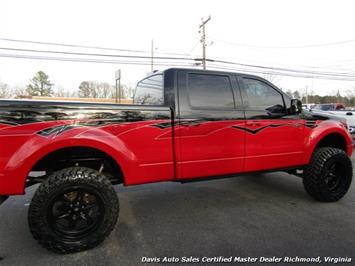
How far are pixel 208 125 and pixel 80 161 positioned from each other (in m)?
1.57

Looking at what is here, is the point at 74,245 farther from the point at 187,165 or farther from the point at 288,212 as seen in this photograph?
the point at 288,212

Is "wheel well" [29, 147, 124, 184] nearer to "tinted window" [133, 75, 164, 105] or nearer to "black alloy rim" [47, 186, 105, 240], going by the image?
"black alloy rim" [47, 186, 105, 240]

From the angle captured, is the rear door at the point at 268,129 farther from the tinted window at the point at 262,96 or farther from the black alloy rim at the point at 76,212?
the black alloy rim at the point at 76,212

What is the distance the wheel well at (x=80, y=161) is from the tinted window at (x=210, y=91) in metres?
1.21

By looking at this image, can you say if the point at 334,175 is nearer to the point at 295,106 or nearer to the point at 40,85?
the point at 295,106

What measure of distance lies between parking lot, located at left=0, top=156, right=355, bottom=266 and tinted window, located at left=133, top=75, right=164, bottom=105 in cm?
158

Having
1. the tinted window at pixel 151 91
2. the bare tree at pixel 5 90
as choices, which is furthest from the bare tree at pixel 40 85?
the tinted window at pixel 151 91

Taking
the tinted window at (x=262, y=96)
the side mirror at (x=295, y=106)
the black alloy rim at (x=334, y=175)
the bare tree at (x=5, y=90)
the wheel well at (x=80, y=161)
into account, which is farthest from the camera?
the bare tree at (x=5, y=90)

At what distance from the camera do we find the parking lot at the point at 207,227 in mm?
2568

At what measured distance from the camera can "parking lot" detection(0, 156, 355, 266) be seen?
8.43 ft

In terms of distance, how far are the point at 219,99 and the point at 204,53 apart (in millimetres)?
22203

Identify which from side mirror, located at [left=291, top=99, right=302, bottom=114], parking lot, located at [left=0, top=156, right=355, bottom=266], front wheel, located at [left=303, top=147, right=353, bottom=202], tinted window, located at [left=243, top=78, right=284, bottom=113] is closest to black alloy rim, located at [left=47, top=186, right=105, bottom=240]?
parking lot, located at [left=0, top=156, right=355, bottom=266]

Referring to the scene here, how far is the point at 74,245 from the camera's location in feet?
8.34

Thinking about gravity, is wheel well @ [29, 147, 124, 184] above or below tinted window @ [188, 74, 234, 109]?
below
